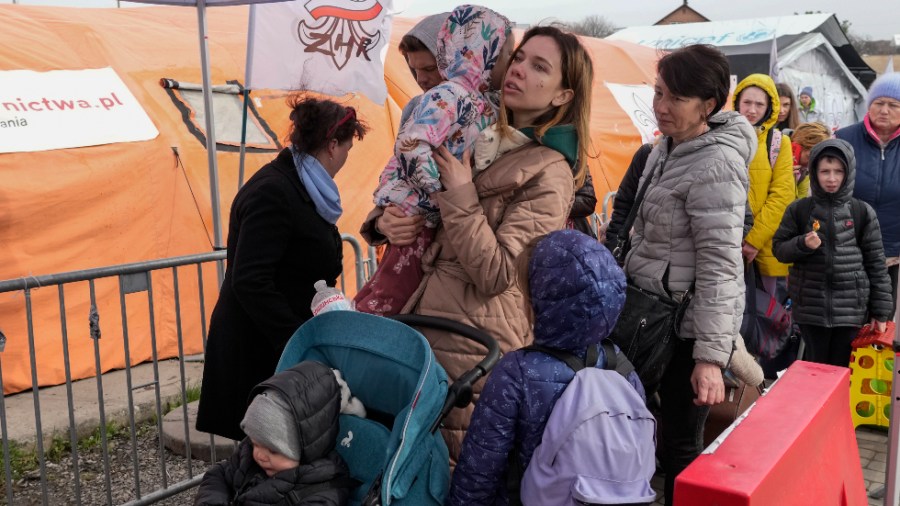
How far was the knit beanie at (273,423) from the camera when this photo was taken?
209 cm

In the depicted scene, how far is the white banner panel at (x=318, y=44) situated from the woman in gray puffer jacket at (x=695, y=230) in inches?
96.9

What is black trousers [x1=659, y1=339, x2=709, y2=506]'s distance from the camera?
3.00 metres

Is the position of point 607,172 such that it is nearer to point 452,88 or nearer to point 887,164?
point 887,164

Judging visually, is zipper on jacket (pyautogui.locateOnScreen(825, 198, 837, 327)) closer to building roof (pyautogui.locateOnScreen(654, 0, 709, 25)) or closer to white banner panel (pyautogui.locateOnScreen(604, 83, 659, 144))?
white banner panel (pyautogui.locateOnScreen(604, 83, 659, 144))

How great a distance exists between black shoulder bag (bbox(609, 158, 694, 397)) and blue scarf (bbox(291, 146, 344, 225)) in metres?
1.23

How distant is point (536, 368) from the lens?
6.79 ft

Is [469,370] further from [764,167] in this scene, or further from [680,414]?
[764,167]

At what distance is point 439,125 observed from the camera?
2307mm

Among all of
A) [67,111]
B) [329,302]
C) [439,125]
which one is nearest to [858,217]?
[439,125]

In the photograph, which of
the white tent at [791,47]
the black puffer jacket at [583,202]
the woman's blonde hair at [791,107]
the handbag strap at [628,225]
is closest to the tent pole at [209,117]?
the black puffer jacket at [583,202]

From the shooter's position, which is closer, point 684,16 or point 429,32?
point 429,32

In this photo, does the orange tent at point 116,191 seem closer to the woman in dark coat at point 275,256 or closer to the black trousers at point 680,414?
the woman in dark coat at point 275,256

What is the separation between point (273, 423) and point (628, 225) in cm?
173

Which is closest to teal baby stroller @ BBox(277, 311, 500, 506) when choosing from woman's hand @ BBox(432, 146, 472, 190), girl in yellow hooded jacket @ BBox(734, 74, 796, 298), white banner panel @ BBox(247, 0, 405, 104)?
woman's hand @ BBox(432, 146, 472, 190)
